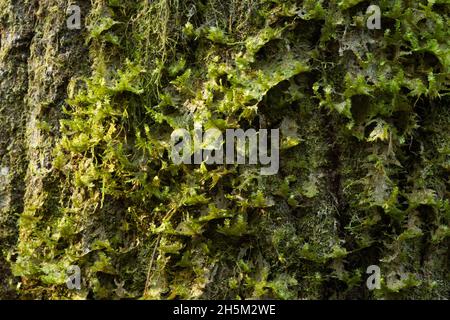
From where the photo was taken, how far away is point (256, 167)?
215 centimetres

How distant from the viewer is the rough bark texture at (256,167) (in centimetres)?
212

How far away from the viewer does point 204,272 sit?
212 centimetres

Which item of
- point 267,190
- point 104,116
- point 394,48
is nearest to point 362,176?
point 267,190

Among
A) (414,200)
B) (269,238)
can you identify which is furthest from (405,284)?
(269,238)

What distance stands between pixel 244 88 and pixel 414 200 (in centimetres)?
83

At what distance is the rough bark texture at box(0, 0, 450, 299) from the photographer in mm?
2115

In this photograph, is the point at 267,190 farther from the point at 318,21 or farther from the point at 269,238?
the point at 318,21

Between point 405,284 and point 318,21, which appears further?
point 318,21
